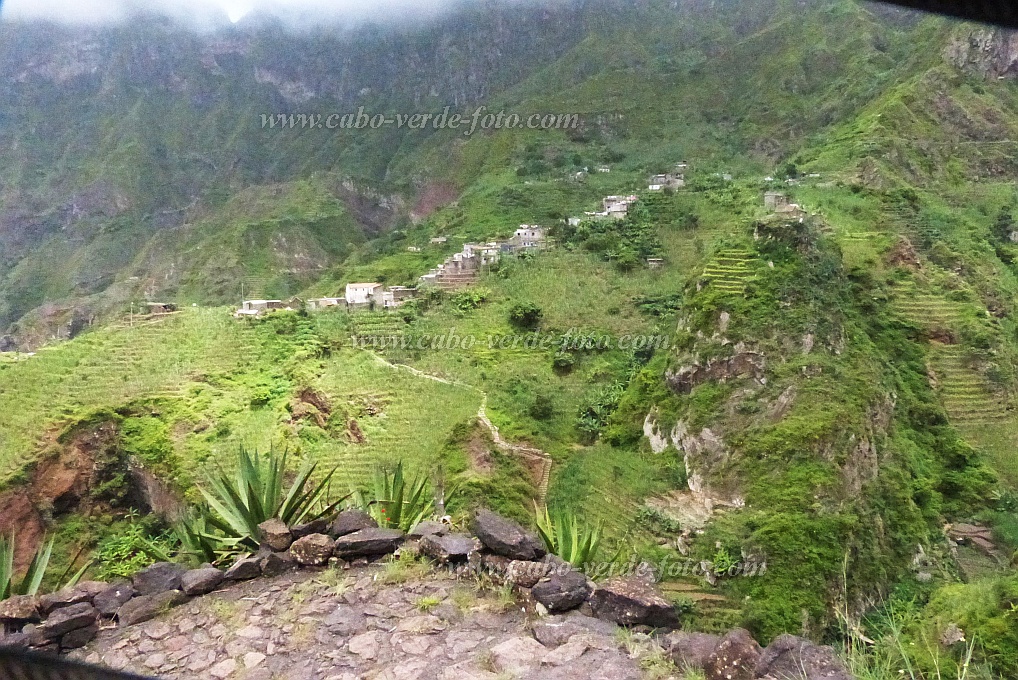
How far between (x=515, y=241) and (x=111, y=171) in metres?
20.7

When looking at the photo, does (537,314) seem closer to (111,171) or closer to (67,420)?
(67,420)

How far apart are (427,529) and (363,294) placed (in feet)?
29.0

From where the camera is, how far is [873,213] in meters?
10.6

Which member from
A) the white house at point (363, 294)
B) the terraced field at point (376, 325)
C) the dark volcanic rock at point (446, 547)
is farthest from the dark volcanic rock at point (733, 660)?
the white house at point (363, 294)

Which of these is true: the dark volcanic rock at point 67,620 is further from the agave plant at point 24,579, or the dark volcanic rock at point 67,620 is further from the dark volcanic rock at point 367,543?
the dark volcanic rock at point 367,543

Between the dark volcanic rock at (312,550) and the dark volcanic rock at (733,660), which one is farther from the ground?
the dark volcanic rock at (312,550)

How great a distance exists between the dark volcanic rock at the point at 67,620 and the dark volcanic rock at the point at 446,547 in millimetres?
1409

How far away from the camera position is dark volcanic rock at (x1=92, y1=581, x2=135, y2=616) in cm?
260

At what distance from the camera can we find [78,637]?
245cm

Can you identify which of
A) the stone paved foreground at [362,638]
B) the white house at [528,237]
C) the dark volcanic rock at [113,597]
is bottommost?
the stone paved foreground at [362,638]

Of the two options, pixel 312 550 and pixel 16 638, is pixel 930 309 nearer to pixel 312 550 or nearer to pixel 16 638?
pixel 312 550

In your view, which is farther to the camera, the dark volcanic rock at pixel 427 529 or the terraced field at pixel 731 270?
the terraced field at pixel 731 270

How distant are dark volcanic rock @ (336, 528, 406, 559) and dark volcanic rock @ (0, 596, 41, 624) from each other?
1.25 metres

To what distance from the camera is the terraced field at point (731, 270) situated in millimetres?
8289
